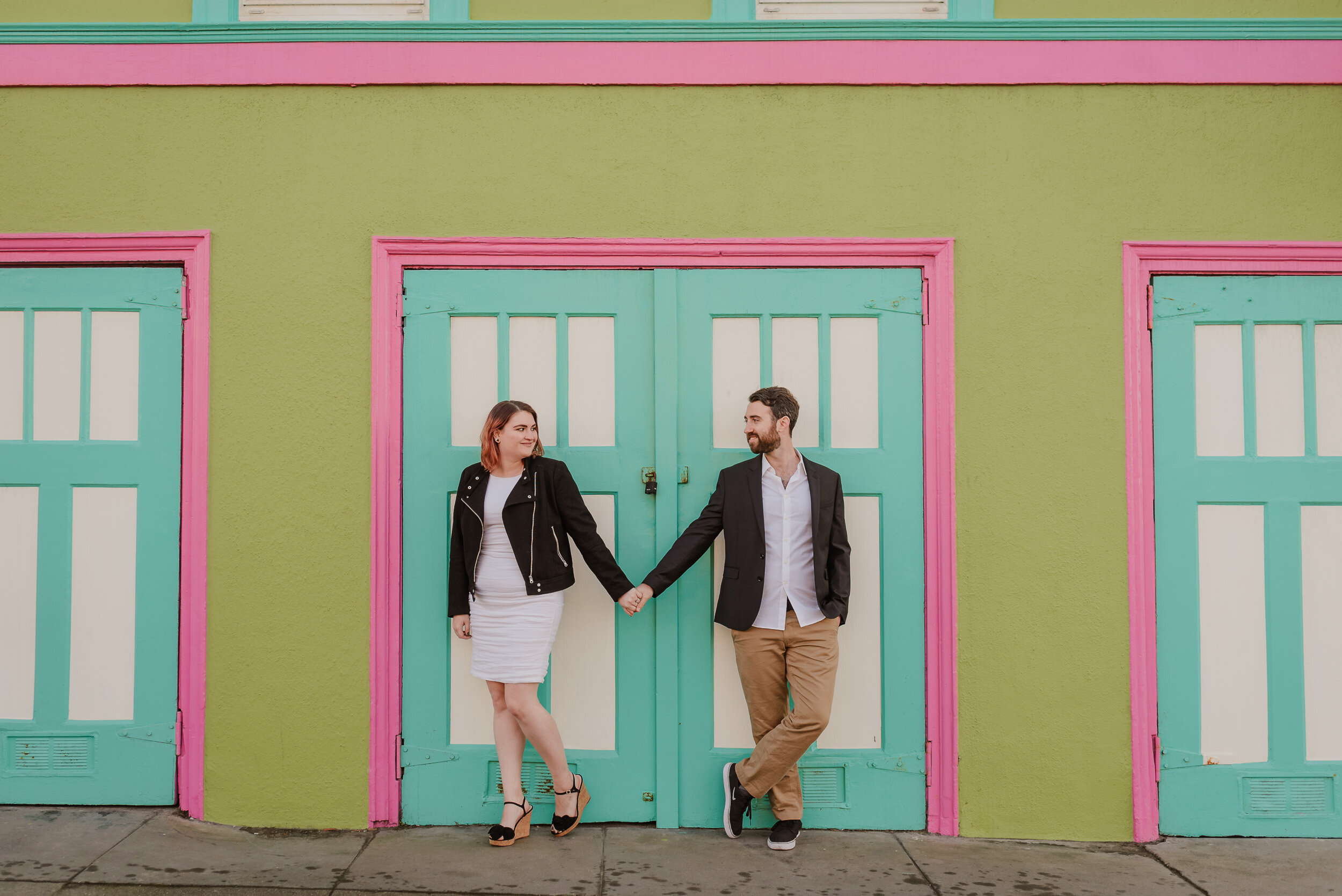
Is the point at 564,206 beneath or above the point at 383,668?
above

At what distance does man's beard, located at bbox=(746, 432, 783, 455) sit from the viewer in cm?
353

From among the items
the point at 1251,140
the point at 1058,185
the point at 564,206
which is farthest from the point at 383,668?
the point at 1251,140

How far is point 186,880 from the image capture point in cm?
329

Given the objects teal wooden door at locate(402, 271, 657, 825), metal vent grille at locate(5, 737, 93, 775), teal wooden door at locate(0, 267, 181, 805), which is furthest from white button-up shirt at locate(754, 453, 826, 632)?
metal vent grille at locate(5, 737, 93, 775)

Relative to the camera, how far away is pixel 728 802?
3699 mm

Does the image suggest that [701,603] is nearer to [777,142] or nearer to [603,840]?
[603,840]

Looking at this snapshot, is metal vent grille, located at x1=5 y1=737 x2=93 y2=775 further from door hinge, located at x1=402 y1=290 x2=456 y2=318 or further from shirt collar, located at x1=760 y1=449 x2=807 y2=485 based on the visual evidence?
shirt collar, located at x1=760 y1=449 x2=807 y2=485

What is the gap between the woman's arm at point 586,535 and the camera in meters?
3.55

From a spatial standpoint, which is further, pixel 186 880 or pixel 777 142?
pixel 777 142

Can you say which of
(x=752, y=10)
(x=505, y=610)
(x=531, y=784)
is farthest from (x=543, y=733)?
(x=752, y=10)

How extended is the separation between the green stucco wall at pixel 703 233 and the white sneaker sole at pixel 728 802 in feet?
3.37

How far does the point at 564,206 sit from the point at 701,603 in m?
1.86

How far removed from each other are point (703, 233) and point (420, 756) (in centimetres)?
262

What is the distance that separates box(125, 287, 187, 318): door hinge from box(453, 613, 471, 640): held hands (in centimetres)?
187
